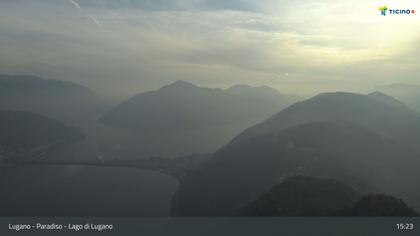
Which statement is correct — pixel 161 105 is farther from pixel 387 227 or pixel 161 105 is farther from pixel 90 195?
pixel 387 227

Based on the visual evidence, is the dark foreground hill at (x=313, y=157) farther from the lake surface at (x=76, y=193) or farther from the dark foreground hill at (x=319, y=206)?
the lake surface at (x=76, y=193)

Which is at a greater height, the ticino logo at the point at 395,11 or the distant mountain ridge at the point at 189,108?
the ticino logo at the point at 395,11

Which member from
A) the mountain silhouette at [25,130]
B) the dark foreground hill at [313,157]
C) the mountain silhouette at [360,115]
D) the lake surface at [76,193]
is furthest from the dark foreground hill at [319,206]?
the mountain silhouette at [25,130]

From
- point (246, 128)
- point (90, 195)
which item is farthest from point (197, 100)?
point (90, 195)

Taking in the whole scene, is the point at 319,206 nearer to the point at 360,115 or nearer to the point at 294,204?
the point at 294,204

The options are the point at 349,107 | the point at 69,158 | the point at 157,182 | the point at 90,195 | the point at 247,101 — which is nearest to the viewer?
the point at 90,195

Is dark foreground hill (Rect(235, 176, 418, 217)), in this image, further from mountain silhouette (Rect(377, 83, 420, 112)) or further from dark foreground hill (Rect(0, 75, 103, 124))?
dark foreground hill (Rect(0, 75, 103, 124))

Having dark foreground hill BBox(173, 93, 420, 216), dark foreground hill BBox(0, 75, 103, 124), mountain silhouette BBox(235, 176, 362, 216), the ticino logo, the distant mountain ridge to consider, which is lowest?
dark foreground hill BBox(173, 93, 420, 216)

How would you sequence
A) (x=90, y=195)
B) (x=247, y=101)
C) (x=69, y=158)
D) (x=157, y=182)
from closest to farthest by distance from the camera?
1. (x=90, y=195)
2. (x=69, y=158)
3. (x=247, y=101)
4. (x=157, y=182)

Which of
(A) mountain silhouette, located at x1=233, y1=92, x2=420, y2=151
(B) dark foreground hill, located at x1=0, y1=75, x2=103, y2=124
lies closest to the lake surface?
(B) dark foreground hill, located at x1=0, y1=75, x2=103, y2=124
